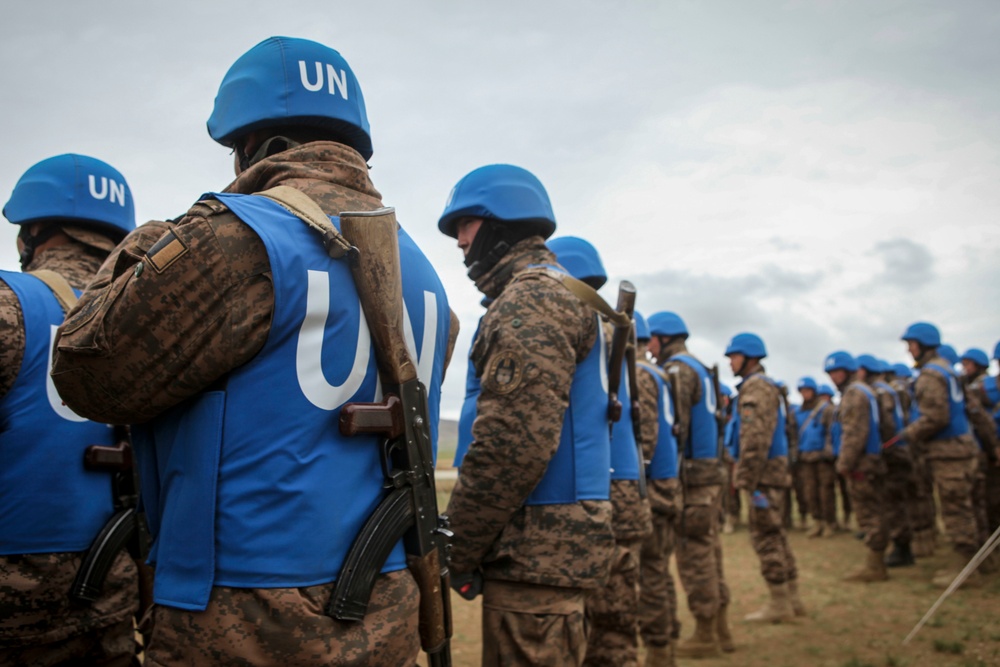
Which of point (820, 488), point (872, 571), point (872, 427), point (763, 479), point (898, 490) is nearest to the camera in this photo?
Result: point (763, 479)

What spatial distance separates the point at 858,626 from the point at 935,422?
3.64m

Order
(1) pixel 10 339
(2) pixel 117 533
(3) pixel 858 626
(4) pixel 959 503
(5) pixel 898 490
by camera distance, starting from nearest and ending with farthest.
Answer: (1) pixel 10 339
(2) pixel 117 533
(3) pixel 858 626
(4) pixel 959 503
(5) pixel 898 490

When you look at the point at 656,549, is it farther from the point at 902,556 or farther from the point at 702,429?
the point at 902,556

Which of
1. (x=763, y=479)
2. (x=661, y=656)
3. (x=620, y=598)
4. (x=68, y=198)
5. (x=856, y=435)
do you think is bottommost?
(x=661, y=656)

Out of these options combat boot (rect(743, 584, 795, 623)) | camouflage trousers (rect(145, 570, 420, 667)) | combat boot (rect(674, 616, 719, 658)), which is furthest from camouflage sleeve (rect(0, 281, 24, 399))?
combat boot (rect(743, 584, 795, 623))

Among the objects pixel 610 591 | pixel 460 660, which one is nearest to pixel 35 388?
pixel 610 591

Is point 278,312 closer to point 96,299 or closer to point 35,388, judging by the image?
point 96,299

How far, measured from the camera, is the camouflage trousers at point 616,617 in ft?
14.8

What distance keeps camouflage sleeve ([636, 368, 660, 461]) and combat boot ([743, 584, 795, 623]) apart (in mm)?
3003

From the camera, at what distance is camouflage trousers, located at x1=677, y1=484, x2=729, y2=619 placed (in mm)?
7086

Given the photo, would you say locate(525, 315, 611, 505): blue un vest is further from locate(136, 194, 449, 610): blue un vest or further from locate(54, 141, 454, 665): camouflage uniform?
locate(54, 141, 454, 665): camouflage uniform

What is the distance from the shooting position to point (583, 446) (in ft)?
11.9

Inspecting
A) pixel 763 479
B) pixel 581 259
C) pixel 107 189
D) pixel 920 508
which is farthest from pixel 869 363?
pixel 107 189

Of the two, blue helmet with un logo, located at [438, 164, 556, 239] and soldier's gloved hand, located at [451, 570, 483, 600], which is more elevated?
blue helmet with un logo, located at [438, 164, 556, 239]
